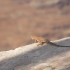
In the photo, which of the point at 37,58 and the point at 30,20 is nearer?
the point at 37,58

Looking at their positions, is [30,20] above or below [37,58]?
above

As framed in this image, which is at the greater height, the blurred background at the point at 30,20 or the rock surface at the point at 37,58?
the blurred background at the point at 30,20

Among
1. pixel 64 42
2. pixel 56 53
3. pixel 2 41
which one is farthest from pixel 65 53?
pixel 2 41

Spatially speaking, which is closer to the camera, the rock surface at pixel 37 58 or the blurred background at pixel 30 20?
the rock surface at pixel 37 58
